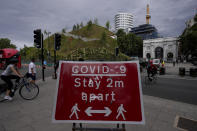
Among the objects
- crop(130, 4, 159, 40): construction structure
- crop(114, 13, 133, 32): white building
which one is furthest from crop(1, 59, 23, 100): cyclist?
crop(114, 13, 133, 32): white building

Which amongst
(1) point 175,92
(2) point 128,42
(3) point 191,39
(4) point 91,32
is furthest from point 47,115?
(4) point 91,32

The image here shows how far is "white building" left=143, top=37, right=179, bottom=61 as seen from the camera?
59.6 meters

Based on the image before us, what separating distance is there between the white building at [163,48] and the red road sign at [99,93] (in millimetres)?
65238

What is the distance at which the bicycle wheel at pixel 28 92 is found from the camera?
4.73m

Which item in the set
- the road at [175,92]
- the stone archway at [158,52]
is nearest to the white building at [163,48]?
the stone archway at [158,52]

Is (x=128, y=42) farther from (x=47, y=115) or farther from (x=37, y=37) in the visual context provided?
(x=47, y=115)

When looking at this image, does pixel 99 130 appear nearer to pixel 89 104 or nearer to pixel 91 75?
pixel 89 104

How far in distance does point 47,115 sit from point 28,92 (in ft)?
6.47

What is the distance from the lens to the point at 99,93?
1738 mm

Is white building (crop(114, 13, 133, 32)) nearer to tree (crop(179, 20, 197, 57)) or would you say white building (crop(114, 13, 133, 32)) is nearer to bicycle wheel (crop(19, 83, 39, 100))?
tree (crop(179, 20, 197, 57))

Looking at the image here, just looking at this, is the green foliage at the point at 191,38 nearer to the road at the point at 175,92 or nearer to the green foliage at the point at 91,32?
the road at the point at 175,92

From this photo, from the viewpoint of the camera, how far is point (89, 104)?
1.70 metres

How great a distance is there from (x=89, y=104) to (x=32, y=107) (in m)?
3.16

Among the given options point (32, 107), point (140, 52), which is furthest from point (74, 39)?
point (32, 107)
